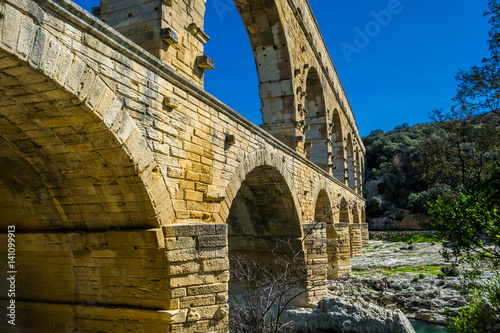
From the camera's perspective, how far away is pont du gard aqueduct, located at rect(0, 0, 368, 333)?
325 centimetres

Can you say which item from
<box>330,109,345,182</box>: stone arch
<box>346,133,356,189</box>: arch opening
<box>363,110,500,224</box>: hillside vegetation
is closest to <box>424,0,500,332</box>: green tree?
<box>363,110,500,224</box>: hillside vegetation

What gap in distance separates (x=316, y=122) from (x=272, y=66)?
529cm

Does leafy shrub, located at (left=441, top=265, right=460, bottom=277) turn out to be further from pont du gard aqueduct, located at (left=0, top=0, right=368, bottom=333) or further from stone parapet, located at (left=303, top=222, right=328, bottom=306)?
pont du gard aqueduct, located at (left=0, top=0, right=368, bottom=333)

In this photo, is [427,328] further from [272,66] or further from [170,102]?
[170,102]

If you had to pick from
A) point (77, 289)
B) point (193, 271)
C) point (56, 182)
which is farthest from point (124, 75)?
point (77, 289)

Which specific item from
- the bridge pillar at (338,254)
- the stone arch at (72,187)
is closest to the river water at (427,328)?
the bridge pillar at (338,254)

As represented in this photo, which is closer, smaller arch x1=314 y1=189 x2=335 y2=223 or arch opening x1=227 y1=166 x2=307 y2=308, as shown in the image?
arch opening x1=227 y1=166 x2=307 y2=308

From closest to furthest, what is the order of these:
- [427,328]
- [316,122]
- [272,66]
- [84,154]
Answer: [84,154], [427,328], [272,66], [316,122]

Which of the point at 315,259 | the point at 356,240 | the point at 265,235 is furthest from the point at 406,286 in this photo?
the point at 356,240

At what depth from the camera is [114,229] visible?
175 inches

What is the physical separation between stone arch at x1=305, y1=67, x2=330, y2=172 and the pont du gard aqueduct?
9.26m

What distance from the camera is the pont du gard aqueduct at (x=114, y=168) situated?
325 cm

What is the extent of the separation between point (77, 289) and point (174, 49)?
3.51 metres

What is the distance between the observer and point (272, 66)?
11.6m
